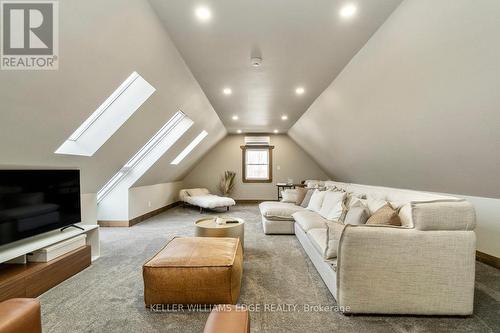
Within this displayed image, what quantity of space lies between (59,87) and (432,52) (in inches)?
118

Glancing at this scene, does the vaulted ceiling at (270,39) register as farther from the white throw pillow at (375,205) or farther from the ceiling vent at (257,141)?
the ceiling vent at (257,141)

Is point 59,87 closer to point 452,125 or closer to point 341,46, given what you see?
point 341,46

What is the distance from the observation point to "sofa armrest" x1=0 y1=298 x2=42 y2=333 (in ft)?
3.63

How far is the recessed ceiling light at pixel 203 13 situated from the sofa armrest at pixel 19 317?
221 cm

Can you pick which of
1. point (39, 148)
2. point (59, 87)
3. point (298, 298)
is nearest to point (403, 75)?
point (298, 298)

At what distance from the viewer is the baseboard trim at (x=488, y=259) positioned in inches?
115

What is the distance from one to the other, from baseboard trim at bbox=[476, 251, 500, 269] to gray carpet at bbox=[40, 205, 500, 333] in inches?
3.9

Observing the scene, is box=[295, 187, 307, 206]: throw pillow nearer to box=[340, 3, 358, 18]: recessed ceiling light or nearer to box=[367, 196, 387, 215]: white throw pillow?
box=[367, 196, 387, 215]: white throw pillow

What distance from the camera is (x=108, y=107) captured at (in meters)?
3.24

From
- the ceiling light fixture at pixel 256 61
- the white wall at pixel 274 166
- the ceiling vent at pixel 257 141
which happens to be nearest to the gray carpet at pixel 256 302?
the ceiling light fixture at pixel 256 61

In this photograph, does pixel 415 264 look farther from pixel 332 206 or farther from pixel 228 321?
pixel 332 206

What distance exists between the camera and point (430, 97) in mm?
2303

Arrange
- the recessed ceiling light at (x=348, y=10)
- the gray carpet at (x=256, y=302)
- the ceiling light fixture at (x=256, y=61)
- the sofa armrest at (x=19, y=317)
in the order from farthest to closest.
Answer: the ceiling light fixture at (x=256, y=61), the recessed ceiling light at (x=348, y=10), the gray carpet at (x=256, y=302), the sofa armrest at (x=19, y=317)

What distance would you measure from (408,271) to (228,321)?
159cm
